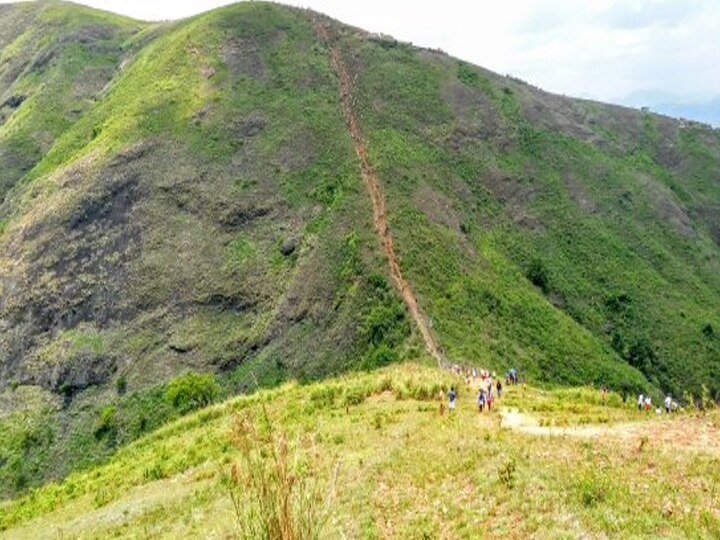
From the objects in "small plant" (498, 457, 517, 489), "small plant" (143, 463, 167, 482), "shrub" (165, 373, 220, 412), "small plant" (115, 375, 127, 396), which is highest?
"small plant" (498, 457, 517, 489)

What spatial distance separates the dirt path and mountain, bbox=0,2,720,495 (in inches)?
919

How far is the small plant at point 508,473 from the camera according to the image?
1474 cm

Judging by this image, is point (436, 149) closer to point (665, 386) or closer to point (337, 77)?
point (337, 77)

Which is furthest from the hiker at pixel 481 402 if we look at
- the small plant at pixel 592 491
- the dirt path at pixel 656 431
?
the small plant at pixel 592 491

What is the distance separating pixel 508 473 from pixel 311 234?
4905 cm

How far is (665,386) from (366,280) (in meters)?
26.1

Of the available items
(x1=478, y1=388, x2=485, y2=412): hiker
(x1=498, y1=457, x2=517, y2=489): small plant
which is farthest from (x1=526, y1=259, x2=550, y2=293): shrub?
(x1=498, y1=457, x2=517, y2=489): small plant

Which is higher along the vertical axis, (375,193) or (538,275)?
(375,193)

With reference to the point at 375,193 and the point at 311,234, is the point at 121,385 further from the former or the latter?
the point at 375,193

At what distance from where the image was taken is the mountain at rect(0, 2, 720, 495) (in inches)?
2105

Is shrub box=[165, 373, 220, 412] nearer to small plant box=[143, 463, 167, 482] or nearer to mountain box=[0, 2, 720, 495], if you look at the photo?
mountain box=[0, 2, 720, 495]

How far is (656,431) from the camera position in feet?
62.9

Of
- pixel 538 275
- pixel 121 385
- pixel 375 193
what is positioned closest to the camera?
pixel 121 385

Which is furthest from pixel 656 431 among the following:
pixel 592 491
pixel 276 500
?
pixel 276 500
